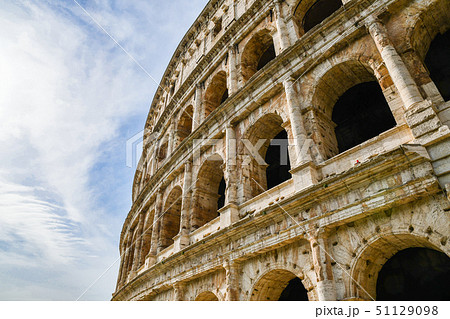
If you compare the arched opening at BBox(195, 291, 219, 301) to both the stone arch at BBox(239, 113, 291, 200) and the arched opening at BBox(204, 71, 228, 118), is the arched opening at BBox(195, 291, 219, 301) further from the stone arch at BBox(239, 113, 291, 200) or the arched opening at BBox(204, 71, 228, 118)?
the arched opening at BBox(204, 71, 228, 118)

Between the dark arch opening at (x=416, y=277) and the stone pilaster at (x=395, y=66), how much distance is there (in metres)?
2.89

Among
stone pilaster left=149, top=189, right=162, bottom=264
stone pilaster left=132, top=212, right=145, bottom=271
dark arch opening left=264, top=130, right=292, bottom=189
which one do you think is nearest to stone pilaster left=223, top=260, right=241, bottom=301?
dark arch opening left=264, top=130, right=292, bottom=189

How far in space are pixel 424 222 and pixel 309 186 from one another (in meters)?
1.90

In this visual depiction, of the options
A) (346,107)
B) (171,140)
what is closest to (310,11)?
(346,107)

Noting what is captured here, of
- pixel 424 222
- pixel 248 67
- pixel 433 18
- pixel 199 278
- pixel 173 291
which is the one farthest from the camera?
pixel 248 67

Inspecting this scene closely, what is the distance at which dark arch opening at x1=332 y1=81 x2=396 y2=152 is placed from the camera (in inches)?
305

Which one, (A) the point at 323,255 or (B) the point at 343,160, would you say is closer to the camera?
(A) the point at 323,255

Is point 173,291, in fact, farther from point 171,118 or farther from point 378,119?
point 171,118

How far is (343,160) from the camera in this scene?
223 inches

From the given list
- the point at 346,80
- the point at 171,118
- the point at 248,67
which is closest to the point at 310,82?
the point at 346,80

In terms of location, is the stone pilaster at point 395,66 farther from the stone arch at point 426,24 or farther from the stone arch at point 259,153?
the stone arch at point 259,153

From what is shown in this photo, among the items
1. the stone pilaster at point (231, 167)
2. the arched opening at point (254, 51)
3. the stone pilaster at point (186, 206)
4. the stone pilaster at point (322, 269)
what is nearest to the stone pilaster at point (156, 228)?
the stone pilaster at point (186, 206)

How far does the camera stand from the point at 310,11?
9.99 metres

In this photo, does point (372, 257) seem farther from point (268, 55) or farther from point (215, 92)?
point (215, 92)
